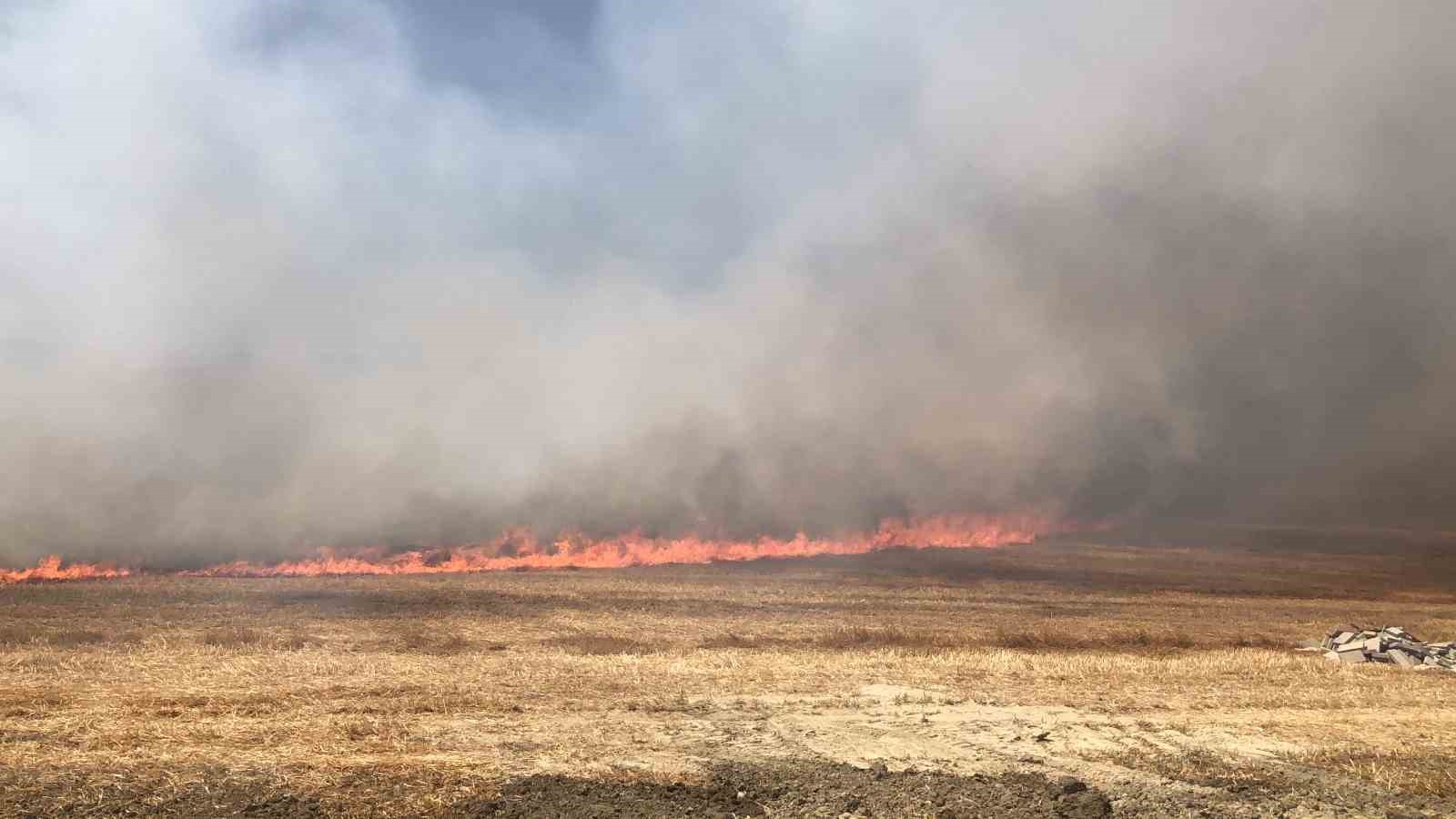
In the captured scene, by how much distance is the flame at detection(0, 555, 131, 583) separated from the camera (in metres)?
48.6

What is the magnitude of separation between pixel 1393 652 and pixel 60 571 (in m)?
56.5

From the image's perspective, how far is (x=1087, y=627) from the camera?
120ft

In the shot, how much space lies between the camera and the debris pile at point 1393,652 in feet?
94.9

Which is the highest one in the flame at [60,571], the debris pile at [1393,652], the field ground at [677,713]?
the flame at [60,571]

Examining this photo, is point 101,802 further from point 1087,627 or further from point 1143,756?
point 1087,627

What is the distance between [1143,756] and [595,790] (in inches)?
353

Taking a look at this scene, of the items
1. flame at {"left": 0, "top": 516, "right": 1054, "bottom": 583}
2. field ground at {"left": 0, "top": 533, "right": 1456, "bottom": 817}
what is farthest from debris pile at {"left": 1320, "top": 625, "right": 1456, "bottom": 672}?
flame at {"left": 0, "top": 516, "right": 1054, "bottom": 583}

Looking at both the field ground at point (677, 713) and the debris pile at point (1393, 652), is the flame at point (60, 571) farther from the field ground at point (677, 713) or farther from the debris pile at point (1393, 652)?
the debris pile at point (1393, 652)

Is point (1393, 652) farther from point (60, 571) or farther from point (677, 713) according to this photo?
point (60, 571)

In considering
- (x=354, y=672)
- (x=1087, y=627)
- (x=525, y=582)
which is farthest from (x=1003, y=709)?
(x=525, y=582)

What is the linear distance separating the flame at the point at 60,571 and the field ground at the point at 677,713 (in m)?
11.2

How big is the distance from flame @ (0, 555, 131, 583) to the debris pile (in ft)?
172

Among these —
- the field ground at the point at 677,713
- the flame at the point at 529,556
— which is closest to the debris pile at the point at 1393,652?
the field ground at the point at 677,713

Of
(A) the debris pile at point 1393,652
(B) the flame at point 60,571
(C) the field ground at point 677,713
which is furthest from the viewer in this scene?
(B) the flame at point 60,571
